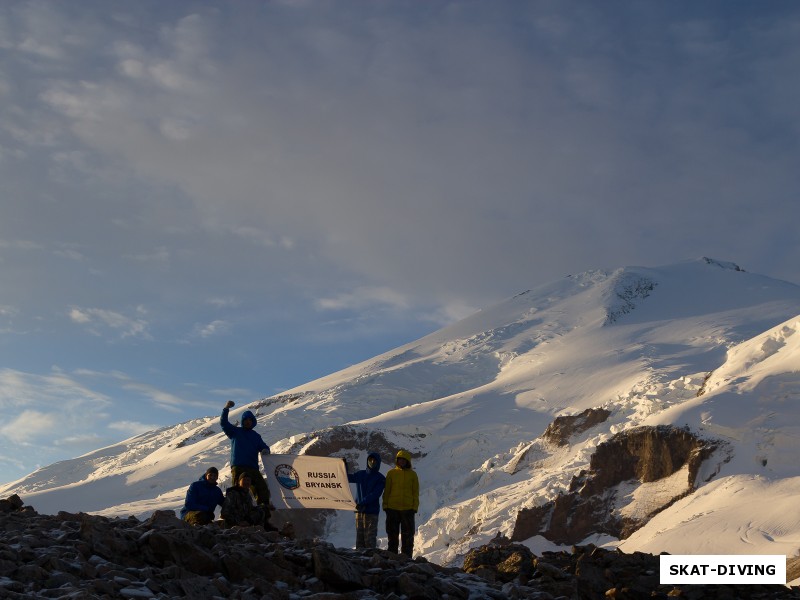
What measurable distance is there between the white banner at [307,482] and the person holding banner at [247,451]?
0.58 m

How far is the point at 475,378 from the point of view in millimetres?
69000

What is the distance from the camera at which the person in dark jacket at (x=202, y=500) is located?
11477 mm

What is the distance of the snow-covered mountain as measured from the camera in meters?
28.6

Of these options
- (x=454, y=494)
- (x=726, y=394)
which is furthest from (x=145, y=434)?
(x=726, y=394)

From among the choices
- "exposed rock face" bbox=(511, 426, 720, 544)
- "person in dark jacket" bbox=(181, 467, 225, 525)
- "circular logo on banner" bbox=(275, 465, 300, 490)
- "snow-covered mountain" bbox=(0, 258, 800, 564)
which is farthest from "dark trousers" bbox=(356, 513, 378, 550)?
"exposed rock face" bbox=(511, 426, 720, 544)

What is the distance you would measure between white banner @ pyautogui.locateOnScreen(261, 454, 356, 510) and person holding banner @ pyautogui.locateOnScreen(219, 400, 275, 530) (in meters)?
0.58

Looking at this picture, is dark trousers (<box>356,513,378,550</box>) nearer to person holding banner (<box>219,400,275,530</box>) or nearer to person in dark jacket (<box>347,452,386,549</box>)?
person in dark jacket (<box>347,452,386,549</box>)

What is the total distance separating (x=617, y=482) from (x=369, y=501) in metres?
21.5

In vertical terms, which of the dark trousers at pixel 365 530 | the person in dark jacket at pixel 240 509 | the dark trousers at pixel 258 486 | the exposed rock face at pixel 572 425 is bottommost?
the dark trousers at pixel 365 530

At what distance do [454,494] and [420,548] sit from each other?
8098 millimetres

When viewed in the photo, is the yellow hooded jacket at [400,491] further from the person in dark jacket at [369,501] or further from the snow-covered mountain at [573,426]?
the snow-covered mountain at [573,426]

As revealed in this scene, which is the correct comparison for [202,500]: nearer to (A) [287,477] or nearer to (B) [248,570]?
(A) [287,477]

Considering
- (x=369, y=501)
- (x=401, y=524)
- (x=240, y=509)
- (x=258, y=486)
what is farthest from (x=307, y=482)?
(x=240, y=509)

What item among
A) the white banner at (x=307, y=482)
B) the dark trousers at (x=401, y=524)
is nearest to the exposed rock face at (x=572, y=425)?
the white banner at (x=307, y=482)
